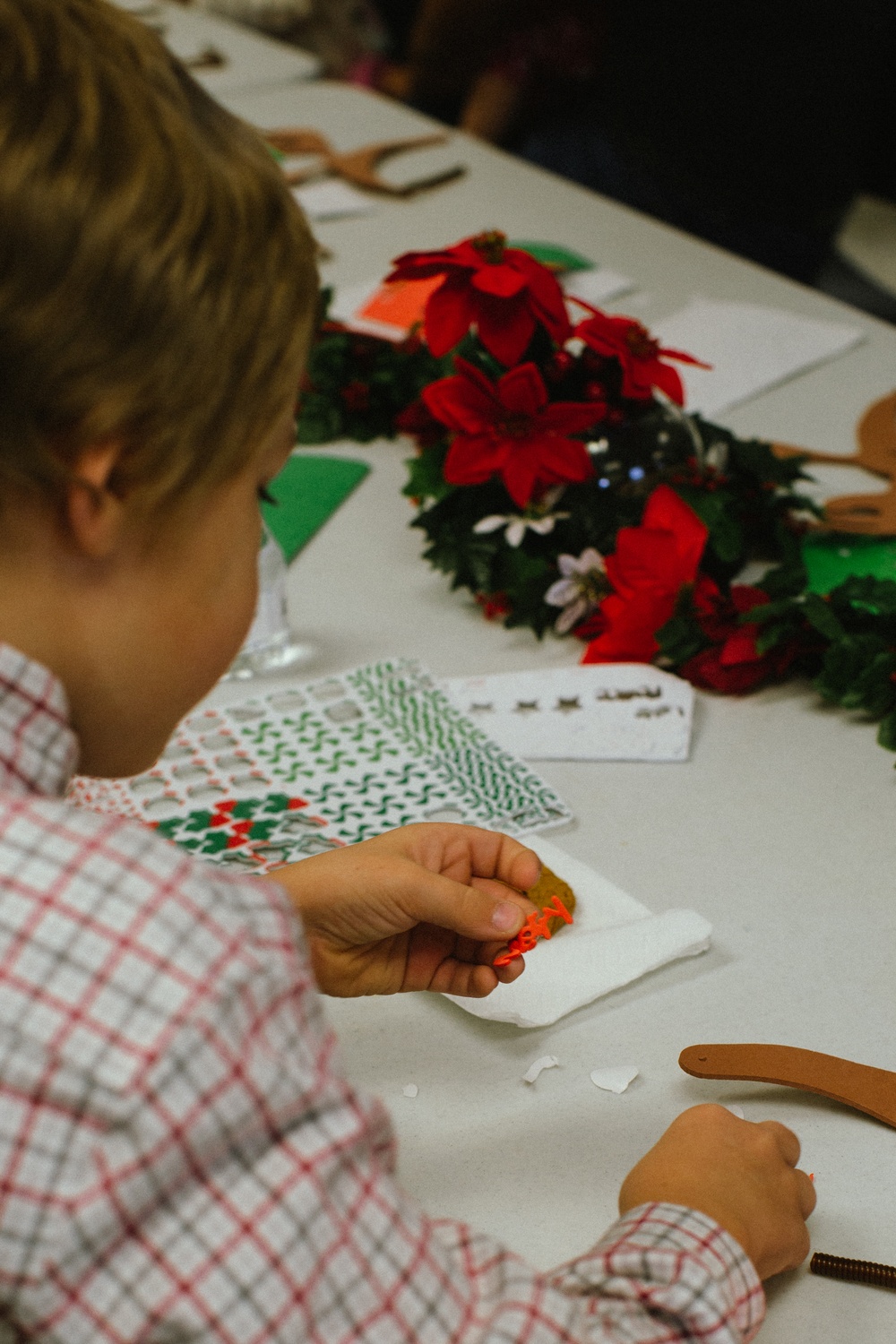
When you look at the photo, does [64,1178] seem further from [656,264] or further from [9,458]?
[656,264]

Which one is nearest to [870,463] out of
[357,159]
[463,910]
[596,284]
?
[596,284]

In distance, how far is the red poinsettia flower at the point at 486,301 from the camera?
106 cm

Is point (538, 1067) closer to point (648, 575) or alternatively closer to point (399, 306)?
point (648, 575)

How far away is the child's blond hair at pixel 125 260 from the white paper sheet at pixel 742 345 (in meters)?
0.99

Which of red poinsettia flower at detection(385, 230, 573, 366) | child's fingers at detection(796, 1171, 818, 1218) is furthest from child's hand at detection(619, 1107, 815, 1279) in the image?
red poinsettia flower at detection(385, 230, 573, 366)

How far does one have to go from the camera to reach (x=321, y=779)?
3.18 feet

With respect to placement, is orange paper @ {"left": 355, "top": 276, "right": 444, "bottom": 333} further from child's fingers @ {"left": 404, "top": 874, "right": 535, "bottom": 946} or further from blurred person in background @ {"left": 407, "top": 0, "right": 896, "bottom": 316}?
child's fingers @ {"left": 404, "top": 874, "right": 535, "bottom": 946}

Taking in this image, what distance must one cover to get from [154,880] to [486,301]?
71 centimetres

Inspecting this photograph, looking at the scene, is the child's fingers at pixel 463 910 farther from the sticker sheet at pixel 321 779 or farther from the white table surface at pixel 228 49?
the white table surface at pixel 228 49

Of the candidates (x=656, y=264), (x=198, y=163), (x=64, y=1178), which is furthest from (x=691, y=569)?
(x=656, y=264)

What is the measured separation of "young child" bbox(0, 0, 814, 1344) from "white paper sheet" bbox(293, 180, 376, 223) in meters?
1.52

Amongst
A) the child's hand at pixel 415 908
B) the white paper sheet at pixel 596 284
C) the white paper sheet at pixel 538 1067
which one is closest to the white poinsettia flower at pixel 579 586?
the child's hand at pixel 415 908

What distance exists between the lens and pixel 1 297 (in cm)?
47

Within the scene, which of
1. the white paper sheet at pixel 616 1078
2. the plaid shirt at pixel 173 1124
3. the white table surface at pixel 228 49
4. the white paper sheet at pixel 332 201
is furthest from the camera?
the white table surface at pixel 228 49
